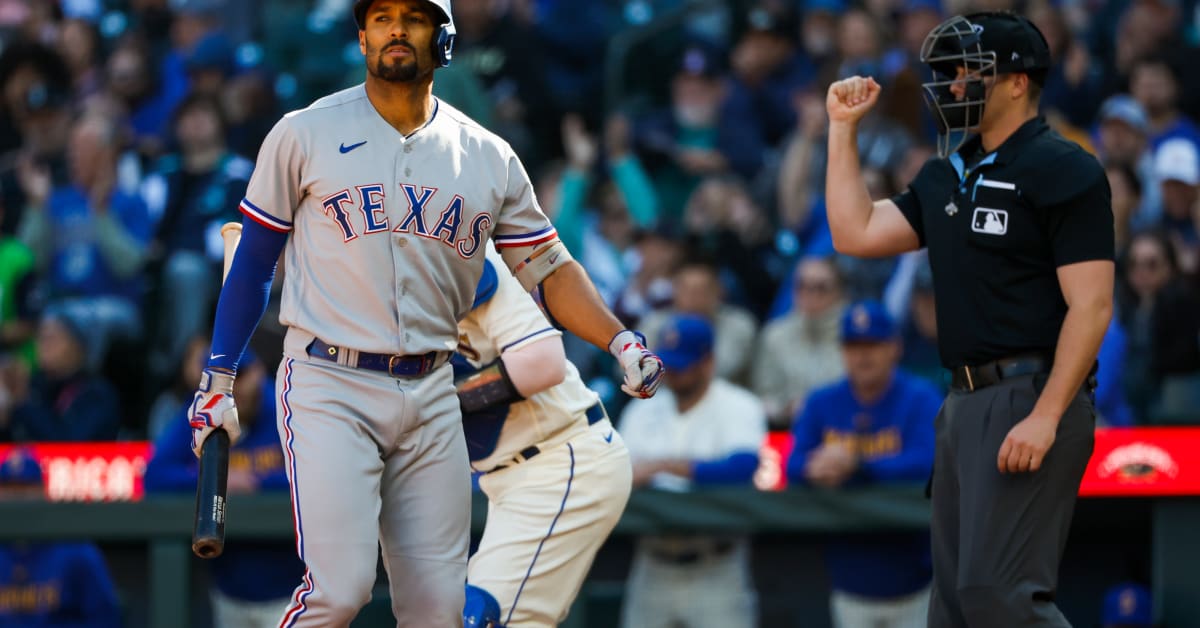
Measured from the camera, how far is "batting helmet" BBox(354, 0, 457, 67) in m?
4.05

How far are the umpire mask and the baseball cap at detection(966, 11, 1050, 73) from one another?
0.7 inches

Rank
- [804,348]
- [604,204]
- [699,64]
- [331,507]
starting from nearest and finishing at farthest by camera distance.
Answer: [331,507] < [804,348] < [604,204] < [699,64]

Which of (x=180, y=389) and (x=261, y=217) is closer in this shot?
(x=261, y=217)

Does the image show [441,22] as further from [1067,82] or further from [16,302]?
[1067,82]

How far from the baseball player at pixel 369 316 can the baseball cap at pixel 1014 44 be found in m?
1.47

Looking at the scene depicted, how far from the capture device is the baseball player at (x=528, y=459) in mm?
4676

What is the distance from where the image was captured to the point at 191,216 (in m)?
9.23

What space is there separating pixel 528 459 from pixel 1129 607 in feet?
A: 8.46

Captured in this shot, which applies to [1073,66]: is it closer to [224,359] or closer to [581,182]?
[581,182]

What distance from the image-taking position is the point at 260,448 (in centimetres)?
677

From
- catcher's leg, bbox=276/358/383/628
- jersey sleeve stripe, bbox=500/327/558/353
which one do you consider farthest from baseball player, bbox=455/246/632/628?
catcher's leg, bbox=276/358/383/628

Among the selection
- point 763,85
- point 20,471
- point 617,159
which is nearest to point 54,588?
point 20,471

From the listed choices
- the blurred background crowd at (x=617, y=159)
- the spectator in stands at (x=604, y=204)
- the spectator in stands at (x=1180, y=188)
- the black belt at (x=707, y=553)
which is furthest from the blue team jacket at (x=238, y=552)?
the spectator in stands at (x=1180, y=188)

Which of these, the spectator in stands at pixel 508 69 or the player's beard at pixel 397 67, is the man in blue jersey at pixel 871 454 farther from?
the spectator in stands at pixel 508 69
